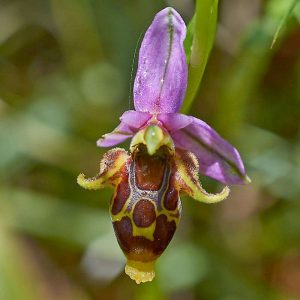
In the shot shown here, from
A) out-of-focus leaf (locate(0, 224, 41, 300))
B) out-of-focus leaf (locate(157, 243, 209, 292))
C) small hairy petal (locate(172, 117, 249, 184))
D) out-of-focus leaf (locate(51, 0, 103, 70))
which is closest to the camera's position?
small hairy petal (locate(172, 117, 249, 184))

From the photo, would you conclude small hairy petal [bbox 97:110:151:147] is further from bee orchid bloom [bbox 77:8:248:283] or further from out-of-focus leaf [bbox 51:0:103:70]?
out-of-focus leaf [bbox 51:0:103:70]

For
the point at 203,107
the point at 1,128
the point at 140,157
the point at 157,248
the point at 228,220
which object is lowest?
the point at 228,220

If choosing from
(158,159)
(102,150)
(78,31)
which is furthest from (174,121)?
(78,31)

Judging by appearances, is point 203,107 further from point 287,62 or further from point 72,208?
point 72,208

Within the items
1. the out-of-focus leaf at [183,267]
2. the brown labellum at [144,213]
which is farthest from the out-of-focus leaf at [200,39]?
the out-of-focus leaf at [183,267]

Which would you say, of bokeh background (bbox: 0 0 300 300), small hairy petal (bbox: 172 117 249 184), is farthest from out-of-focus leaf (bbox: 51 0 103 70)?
small hairy petal (bbox: 172 117 249 184)

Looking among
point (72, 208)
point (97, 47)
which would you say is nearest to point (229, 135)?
point (72, 208)
